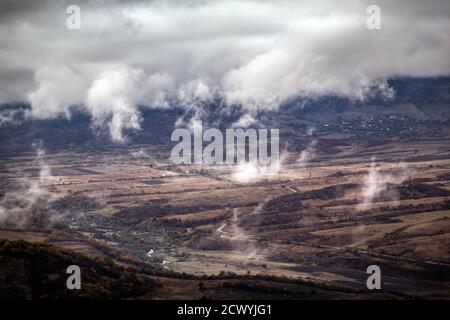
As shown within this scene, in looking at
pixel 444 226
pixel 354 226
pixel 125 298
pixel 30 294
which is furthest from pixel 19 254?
pixel 444 226
